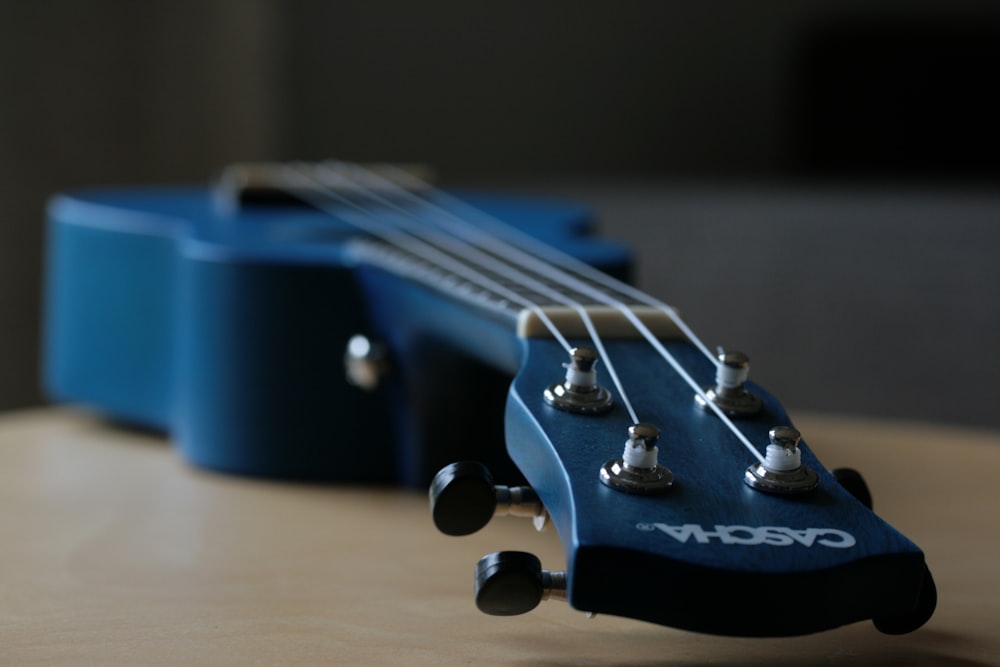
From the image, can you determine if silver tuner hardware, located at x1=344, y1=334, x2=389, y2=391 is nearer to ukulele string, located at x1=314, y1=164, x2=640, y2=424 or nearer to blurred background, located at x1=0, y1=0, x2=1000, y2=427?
ukulele string, located at x1=314, y1=164, x2=640, y2=424

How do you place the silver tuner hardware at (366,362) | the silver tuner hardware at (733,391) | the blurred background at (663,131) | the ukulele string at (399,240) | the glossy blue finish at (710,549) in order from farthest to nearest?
1. the blurred background at (663,131)
2. the silver tuner hardware at (366,362)
3. the ukulele string at (399,240)
4. the silver tuner hardware at (733,391)
5. the glossy blue finish at (710,549)

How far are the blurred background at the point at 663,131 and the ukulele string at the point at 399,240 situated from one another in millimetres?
496

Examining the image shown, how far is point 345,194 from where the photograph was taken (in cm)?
99

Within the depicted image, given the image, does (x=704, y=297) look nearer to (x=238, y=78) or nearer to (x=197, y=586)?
(x=238, y=78)

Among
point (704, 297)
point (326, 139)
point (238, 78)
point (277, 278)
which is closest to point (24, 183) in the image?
point (238, 78)

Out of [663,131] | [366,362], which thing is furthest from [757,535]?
[663,131]

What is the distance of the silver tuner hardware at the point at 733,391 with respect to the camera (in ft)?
1.52

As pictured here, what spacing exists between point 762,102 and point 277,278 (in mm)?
1848

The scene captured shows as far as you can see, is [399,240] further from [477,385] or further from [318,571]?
[318,571]

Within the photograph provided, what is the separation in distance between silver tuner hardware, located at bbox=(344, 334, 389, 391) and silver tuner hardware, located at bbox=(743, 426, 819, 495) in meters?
0.33

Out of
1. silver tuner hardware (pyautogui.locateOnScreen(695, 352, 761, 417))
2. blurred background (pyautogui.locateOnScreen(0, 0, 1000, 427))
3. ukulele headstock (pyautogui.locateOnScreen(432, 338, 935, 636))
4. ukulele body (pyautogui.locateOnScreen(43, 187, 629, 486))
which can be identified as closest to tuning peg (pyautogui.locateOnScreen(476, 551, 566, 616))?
ukulele headstock (pyautogui.locateOnScreen(432, 338, 935, 636))

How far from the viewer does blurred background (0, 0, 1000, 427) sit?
1.27 meters

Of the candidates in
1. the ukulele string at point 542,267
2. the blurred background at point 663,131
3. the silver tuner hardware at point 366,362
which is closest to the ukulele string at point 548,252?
the ukulele string at point 542,267

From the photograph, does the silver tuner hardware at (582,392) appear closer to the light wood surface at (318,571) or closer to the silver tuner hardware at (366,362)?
the light wood surface at (318,571)
